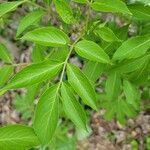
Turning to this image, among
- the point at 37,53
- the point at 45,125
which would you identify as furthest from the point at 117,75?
the point at 45,125

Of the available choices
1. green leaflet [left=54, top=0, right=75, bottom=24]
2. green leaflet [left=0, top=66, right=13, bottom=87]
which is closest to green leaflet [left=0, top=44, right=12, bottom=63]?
green leaflet [left=0, top=66, right=13, bottom=87]

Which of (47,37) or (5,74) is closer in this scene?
(47,37)

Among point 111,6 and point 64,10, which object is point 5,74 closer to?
point 64,10

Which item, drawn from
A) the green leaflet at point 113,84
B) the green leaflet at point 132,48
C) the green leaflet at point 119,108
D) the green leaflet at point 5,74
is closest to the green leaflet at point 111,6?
the green leaflet at point 132,48

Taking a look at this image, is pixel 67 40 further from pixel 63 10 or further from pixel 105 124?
pixel 105 124

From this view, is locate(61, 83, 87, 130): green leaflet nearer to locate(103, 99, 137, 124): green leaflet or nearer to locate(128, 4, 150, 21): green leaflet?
locate(128, 4, 150, 21): green leaflet

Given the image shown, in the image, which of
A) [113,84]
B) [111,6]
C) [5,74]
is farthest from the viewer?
[113,84]

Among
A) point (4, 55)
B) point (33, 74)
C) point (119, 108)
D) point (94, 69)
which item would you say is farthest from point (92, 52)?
point (119, 108)
